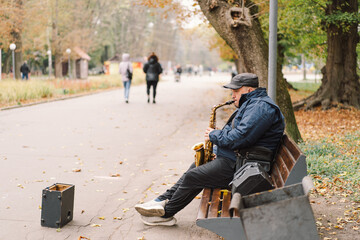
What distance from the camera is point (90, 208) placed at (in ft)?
18.1

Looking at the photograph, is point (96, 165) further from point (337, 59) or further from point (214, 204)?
point (337, 59)

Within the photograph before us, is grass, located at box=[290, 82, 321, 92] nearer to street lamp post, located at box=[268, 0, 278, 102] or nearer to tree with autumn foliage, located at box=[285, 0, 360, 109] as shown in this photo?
tree with autumn foliage, located at box=[285, 0, 360, 109]

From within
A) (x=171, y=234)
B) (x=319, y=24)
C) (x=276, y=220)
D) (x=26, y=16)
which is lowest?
(x=171, y=234)

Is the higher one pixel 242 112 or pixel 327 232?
pixel 242 112

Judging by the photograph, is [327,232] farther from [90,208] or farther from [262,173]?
[90,208]

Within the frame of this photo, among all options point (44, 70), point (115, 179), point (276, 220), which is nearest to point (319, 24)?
point (115, 179)

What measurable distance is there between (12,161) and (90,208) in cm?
A: 304

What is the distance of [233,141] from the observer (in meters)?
4.32

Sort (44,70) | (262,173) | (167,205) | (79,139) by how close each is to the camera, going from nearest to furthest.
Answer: (262,173)
(167,205)
(79,139)
(44,70)

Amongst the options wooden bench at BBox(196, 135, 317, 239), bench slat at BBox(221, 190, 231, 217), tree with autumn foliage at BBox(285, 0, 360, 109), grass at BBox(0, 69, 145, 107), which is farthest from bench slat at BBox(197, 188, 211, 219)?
grass at BBox(0, 69, 145, 107)

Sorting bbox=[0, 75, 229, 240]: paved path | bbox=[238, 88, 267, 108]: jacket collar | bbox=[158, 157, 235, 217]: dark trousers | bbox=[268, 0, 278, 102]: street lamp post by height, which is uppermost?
bbox=[268, 0, 278, 102]: street lamp post

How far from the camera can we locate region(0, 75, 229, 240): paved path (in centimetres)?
484

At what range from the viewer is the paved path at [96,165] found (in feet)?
15.9

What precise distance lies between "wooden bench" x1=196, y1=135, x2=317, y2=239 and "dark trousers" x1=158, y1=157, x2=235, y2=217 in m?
0.09
